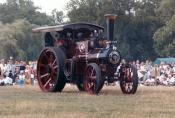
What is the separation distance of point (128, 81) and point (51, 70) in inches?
117

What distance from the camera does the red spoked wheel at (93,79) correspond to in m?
18.0

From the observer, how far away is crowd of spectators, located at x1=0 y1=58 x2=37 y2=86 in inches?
1229

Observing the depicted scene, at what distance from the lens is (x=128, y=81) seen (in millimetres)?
19172

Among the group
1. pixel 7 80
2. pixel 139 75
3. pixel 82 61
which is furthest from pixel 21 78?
pixel 82 61

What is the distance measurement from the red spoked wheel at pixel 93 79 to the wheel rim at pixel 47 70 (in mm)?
1326

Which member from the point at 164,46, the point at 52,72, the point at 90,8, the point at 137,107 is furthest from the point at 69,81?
the point at 90,8

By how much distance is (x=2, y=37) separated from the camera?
70750 mm

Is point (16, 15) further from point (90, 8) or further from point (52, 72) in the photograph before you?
point (52, 72)

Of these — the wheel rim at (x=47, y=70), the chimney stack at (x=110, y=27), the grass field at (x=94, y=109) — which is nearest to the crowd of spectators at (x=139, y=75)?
the wheel rim at (x=47, y=70)

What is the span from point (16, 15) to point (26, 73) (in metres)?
66.8

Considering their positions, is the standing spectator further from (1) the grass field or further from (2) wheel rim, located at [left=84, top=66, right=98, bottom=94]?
(1) the grass field

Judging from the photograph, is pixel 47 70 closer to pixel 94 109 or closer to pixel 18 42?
pixel 94 109

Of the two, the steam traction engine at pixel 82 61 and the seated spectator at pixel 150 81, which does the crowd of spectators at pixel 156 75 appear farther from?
the steam traction engine at pixel 82 61

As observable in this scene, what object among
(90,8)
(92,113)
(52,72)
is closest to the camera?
(92,113)
